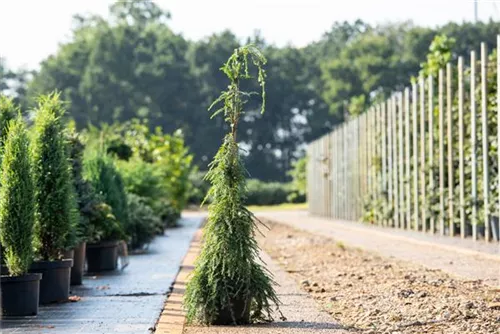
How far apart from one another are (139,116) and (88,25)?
25.1 metres

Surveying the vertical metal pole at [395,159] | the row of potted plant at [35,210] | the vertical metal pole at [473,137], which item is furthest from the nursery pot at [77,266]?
→ the vertical metal pole at [395,159]

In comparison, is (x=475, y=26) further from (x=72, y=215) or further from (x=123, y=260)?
(x=72, y=215)

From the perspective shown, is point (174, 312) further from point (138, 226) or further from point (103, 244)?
point (138, 226)

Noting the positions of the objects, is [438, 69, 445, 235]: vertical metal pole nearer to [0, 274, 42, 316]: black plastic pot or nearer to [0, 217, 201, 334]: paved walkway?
[0, 217, 201, 334]: paved walkway

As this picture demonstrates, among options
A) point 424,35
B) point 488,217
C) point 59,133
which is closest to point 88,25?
point 424,35

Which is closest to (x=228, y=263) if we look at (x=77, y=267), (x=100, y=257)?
(x=77, y=267)

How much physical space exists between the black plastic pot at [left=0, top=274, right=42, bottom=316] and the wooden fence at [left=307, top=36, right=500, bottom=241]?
1008cm

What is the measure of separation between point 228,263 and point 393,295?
2.24 m

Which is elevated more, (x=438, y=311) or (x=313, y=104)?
(x=313, y=104)

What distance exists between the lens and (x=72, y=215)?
10.5 meters

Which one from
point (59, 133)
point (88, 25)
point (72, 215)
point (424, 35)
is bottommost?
point (72, 215)

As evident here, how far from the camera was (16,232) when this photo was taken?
9.02 meters

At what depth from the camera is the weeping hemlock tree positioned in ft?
26.6

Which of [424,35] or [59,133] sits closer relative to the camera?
[59,133]
